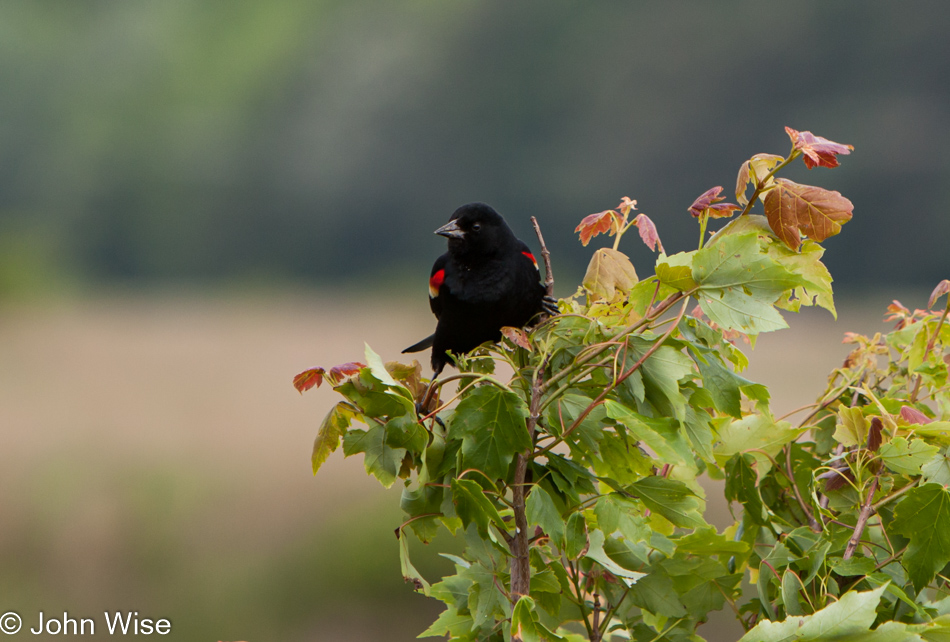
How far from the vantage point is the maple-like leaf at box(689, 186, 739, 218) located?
0.95 metres

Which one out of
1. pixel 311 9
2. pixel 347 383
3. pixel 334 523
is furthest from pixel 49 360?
pixel 311 9

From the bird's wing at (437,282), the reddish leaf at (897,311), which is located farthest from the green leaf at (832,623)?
the bird's wing at (437,282)

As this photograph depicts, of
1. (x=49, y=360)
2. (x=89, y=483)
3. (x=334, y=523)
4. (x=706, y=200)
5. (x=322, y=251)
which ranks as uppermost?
(x=322, y=251)

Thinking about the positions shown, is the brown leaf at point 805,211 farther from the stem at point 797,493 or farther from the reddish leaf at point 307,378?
the reddish leaf at point 307,378

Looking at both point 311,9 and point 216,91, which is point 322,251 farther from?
point 311,9

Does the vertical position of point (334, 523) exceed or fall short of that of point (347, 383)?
it exceeds it

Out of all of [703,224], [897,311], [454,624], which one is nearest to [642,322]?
[703,224]

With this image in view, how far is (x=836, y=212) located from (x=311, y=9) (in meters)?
27.6

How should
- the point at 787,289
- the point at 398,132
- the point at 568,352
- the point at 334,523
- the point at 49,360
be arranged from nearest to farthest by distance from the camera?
the point at 787,289 < the point at 568,352 < the point at 334,523 < the point at 49,360 < the point at 398,132

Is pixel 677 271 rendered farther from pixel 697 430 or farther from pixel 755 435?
pixel 755 435

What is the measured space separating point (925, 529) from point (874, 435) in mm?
128

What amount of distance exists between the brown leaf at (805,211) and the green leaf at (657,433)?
26 cm

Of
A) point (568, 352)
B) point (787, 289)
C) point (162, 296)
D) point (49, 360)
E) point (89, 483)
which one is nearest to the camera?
point (787, 289)

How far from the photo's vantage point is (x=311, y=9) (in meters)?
26.0
